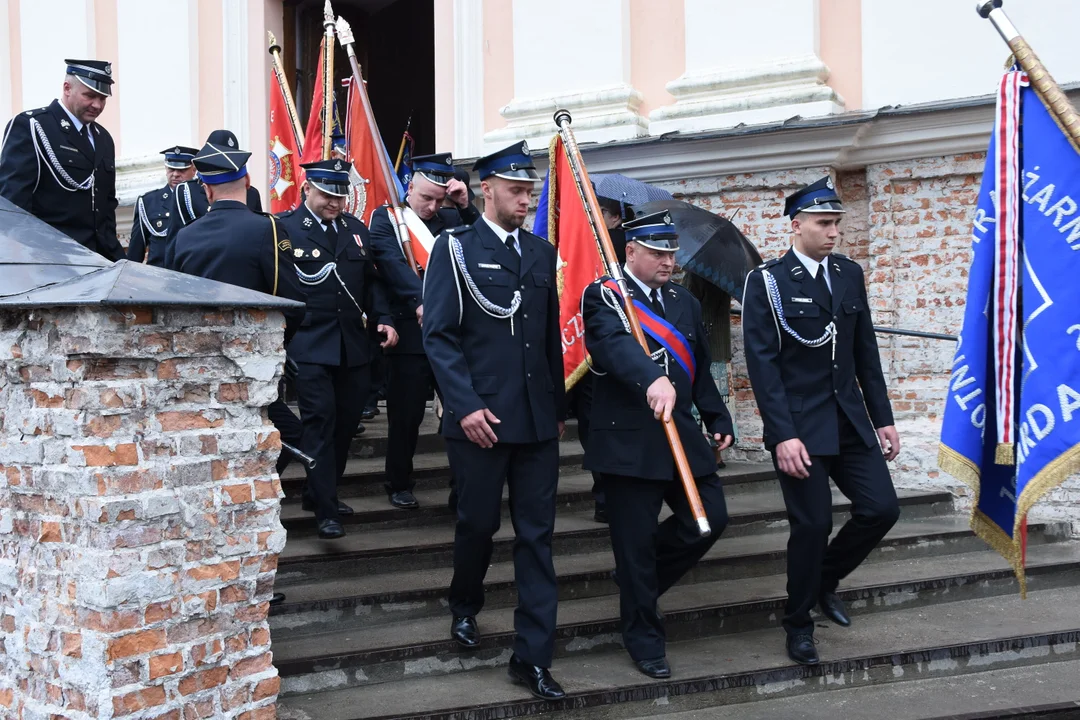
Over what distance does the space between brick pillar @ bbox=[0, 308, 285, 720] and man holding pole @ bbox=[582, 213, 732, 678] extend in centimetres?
139

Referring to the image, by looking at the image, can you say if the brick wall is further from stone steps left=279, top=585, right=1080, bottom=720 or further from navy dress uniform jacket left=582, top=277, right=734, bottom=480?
navy dress uniform jacket left=582, top=277, right=734, bottom=480

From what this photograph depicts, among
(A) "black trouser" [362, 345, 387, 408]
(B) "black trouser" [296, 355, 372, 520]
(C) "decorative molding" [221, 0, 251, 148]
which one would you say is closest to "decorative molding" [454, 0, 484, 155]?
(A) "black trouser" [362, 345, 387, 408]

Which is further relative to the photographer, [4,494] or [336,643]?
[336,643]

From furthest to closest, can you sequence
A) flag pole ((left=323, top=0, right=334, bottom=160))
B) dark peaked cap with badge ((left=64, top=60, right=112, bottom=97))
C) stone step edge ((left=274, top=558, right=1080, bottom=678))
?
1. flag pole ((left=323, top=0, right=334, bottom=160))
2. dark peaked cap with badge ((left=64, top=60, right=112, bottom=97))
3. stone step edge ((left=274, top=558, right=1080, bottom=678))

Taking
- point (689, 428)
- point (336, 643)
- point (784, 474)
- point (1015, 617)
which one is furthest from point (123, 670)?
point (1015, 617)

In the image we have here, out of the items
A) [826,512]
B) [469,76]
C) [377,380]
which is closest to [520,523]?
[826,512]

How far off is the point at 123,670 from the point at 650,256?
99.5 inches

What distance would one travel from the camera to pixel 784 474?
484cm

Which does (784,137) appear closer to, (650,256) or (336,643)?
(650,256)

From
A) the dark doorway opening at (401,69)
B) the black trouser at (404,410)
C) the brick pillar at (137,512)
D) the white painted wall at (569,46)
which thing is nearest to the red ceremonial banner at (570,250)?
the black trouser at (404,410)

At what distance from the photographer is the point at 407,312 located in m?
6.18

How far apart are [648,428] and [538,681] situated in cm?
107

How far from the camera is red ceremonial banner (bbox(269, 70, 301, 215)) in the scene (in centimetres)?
A: 899

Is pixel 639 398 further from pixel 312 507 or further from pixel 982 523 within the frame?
pixel 312 507
